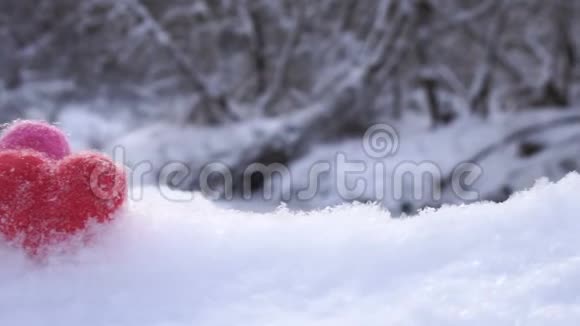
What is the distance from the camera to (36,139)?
759mm

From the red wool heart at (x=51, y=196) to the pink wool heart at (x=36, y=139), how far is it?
2.3 inches

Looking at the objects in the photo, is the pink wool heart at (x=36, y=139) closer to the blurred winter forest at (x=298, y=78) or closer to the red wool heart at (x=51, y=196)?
the red wool heart at (x=51, y=196)

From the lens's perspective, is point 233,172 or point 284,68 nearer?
point 233,172

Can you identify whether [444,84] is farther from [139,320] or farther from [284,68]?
[139,320]

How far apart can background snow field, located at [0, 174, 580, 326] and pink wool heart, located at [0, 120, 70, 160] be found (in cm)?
13

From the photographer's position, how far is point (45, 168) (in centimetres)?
69

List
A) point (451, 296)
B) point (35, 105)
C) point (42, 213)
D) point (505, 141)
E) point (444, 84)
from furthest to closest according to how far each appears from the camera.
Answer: point (35, 105) → point (444, 84) → point (505, 141) → point (42, 213) → point (451, 296)

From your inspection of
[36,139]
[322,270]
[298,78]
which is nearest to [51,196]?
[36,139]

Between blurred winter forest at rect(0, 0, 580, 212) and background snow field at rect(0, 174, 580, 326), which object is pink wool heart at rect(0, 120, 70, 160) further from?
blurred winter forest at rect(0, 0, 580, 212)

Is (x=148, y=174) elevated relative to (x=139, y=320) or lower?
elevated

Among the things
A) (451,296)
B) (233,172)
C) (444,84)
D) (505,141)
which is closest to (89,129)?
(233,172)

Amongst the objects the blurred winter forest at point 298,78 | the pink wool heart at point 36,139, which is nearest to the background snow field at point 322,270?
the pink wool heart at point 36,139

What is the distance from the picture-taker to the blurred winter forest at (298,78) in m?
3.36

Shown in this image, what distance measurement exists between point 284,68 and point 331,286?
3.30m
